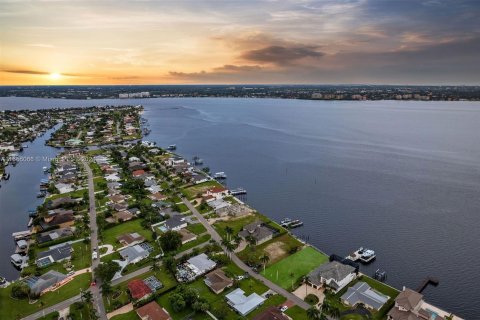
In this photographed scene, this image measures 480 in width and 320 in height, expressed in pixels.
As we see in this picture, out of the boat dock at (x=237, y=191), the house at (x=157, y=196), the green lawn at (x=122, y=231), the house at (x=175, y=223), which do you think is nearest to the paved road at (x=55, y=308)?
the green lawn at (x=122, y=231)

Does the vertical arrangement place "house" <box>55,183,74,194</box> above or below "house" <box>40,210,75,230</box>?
above

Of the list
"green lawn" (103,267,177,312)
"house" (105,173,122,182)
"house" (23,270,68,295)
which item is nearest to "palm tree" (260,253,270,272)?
"green lawn" (103,267,177,312)

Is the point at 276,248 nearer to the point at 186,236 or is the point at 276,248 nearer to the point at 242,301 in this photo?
the point at 242,301

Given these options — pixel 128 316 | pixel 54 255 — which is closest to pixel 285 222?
pixel 128 316

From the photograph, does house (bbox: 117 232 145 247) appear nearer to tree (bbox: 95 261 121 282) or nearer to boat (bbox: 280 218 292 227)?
tree (bbox: 95 261 121 282)

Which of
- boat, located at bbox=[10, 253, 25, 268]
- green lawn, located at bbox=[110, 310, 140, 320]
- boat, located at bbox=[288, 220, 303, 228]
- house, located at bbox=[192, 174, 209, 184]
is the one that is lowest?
boat, located at bbox=[10, 253, 25, 268]
